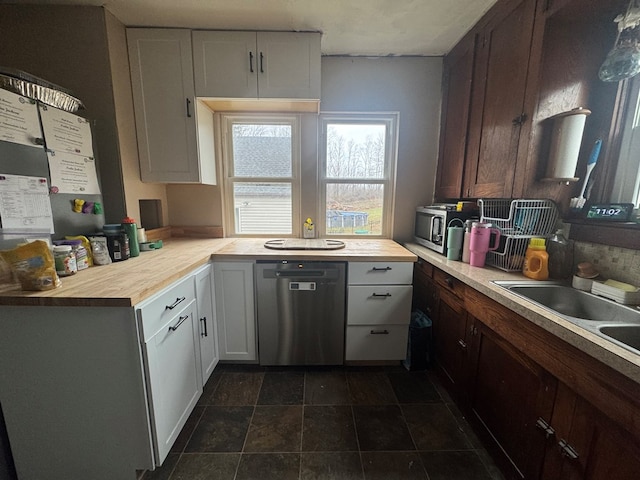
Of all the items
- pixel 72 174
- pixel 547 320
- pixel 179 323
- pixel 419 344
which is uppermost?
pixel 72 174

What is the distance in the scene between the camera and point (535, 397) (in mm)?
981

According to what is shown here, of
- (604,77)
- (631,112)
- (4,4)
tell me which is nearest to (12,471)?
(4,4)

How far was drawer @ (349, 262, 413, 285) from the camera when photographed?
180cm

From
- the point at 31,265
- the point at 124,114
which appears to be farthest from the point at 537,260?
the point at 124,114

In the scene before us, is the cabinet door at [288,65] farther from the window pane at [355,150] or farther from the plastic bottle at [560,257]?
the plastic bottle at [560,257]

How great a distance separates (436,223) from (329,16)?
1558 millimetres

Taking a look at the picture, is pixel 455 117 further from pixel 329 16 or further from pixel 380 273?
pixel 380 273

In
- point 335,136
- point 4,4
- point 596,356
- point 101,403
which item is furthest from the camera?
point 335,136

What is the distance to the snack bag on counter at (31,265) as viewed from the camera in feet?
3.24

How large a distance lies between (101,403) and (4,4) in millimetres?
2325

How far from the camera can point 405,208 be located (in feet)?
7.79

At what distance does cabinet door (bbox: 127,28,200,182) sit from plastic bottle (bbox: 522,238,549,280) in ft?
7.18

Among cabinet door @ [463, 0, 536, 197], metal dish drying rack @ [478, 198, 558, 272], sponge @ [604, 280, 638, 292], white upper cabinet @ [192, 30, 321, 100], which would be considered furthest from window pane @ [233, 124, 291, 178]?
sponge @ [604, 280, 638, 292]

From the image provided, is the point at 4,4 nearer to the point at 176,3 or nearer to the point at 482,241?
the point at 176,3
